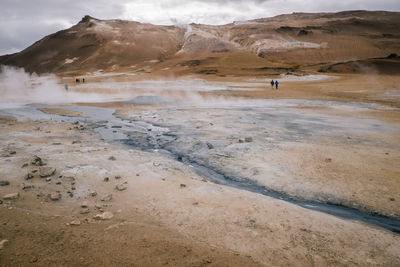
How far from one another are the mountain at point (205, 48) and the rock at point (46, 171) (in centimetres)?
4862

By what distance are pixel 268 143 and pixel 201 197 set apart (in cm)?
464

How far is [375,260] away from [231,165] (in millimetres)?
4208

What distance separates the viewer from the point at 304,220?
4449mm

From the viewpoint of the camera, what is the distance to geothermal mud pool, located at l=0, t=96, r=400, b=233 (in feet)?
18.2

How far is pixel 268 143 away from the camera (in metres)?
9.09

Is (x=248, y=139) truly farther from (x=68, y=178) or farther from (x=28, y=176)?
(x=28, y=176)

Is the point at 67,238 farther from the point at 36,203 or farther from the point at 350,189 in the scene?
the point at 350,189

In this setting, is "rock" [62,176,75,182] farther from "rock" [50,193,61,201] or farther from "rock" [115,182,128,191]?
"rock" [115,182,128,191]

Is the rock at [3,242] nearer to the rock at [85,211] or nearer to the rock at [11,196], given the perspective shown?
the rock at [85,211]

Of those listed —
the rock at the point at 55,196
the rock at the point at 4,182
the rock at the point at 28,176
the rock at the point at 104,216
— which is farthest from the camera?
the rock at the point at 28,176

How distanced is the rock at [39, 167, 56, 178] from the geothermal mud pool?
3111 millimetres

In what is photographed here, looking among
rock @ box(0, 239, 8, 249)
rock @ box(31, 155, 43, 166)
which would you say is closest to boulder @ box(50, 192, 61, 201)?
rock @ box(0, 239, 8, 249)

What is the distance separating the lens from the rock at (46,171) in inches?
224

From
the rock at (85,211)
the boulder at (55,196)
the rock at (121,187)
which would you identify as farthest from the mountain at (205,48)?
the rock at (85,211)
